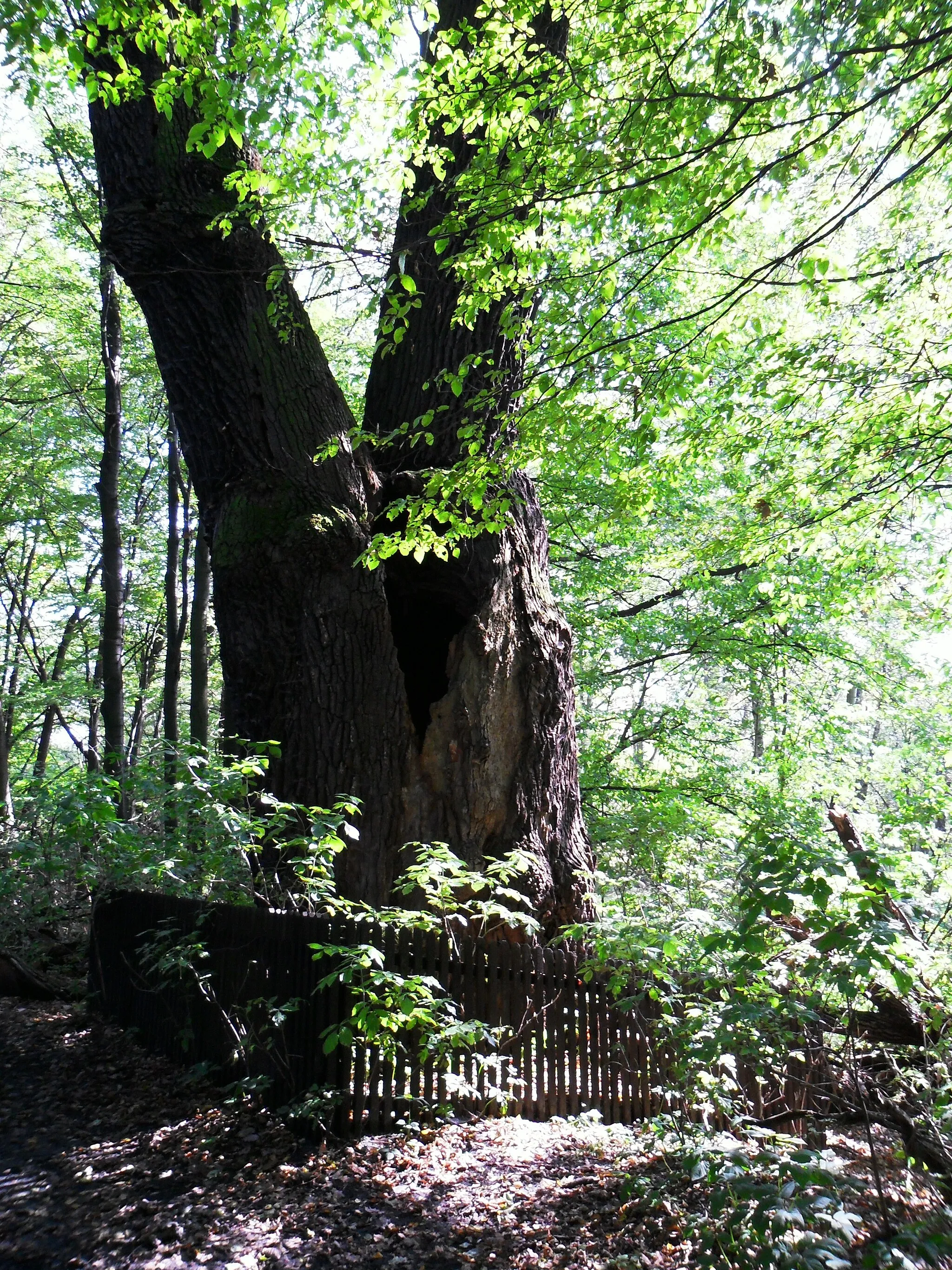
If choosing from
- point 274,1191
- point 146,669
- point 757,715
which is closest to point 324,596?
point 274,1191

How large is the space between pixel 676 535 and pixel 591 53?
9.42 m

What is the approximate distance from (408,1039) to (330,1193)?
3.05ft

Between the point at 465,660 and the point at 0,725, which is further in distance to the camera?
the point at 0,725

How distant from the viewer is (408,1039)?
4836mm

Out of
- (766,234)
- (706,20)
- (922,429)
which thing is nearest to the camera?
(706,20)

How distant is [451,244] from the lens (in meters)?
6.55

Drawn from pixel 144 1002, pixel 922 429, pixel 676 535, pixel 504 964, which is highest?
Answer: pixel 676 535

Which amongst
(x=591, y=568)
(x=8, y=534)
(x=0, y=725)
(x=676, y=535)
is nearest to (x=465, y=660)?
(x=591, y=568)

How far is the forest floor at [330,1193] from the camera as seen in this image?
348cm

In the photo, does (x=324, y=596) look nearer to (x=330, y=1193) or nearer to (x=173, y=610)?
(x=330, y=1193)

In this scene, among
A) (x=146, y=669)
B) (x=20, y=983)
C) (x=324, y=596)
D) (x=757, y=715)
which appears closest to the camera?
(x=324, y=596)

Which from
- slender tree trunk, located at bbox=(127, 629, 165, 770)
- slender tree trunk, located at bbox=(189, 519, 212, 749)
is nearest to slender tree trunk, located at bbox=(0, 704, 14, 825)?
slender tree trunk, located at bbox=(127, 629, 165, 770)

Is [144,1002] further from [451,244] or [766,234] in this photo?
[766,234]

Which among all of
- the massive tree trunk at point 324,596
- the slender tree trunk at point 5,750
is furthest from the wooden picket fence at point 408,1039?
the slender tree trunk at point 5,750
